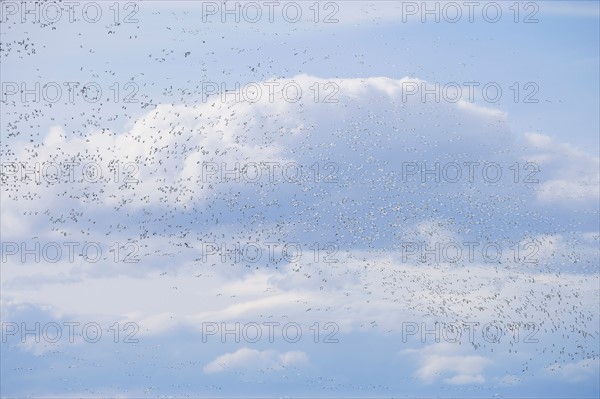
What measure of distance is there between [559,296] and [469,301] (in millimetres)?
3313

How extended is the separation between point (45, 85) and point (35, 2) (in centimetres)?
292

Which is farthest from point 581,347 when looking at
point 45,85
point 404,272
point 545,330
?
point 45,85

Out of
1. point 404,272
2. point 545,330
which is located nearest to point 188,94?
point 404,272

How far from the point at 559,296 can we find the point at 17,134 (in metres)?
20.0

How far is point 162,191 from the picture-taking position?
120 ft

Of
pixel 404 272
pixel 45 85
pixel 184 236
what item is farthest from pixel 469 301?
pixel 45 85

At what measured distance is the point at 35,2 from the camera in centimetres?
3538

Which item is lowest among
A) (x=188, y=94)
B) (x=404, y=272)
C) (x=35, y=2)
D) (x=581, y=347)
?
(x=581, y=347)

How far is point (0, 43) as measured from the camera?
117 ft

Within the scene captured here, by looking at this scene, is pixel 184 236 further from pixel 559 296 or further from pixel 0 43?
pixel 559 296

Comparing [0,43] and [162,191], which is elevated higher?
[0,43]

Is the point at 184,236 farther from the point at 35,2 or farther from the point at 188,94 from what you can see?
the point at 35,2

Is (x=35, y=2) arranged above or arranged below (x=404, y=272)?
above

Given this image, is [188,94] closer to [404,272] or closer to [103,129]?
[103,129]
